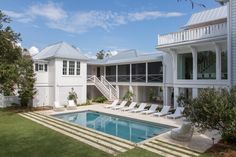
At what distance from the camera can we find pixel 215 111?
9.16m

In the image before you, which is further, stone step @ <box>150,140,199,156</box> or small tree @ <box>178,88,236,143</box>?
stone step @ <box>150,140,199,156</box>

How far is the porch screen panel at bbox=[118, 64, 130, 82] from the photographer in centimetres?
3073

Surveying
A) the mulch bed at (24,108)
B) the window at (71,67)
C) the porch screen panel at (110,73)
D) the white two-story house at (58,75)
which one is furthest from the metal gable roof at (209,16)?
the mulch bed at (24,108)

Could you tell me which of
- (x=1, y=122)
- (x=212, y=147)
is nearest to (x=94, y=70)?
(x=1, y=122)

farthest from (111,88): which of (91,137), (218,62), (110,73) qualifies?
(91,137)

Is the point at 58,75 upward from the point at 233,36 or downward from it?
downward

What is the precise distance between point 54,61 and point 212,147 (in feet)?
63.9

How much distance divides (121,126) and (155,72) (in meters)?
12.8

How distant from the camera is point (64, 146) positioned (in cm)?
1078

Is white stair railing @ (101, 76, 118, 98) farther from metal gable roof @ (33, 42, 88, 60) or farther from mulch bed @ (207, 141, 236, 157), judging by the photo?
mulch bed @ (207, 141, 236, 157)

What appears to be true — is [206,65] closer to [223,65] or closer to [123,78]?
[223,65]

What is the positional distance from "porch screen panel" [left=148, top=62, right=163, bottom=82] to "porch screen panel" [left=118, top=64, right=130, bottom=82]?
376 cm

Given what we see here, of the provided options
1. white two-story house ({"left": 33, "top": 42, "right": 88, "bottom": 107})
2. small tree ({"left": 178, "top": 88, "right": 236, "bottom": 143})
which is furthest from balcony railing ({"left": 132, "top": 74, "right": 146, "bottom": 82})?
small tree ({"left": 178, "top": 88, "right": 236, "bottom": 143})

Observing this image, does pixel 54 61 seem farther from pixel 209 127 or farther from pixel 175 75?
pixel 209 127
